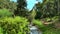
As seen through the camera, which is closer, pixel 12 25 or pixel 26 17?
pixel 12 25

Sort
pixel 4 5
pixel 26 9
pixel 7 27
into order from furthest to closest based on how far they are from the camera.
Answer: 1. pixel 26 9
2. pixel 4 5
3. pixel 7 27

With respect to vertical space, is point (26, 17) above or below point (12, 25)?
below

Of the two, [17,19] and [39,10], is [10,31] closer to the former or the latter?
[17,19]

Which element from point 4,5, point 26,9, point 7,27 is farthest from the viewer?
point 26,9

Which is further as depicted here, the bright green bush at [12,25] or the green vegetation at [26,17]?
the green vegetation at [26,17]

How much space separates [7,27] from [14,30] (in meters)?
0.37

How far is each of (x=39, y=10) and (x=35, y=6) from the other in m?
1.30

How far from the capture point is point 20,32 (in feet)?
36.8

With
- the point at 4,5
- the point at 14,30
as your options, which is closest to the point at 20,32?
the point at 14,30

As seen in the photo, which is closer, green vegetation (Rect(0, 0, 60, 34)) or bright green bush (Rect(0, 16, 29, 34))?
bright green bush (Rect(0, 16, 29, 34))

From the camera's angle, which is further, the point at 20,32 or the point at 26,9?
the point at 26,9

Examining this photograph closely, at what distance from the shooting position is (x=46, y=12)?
33344 mm

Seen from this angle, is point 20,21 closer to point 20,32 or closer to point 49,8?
point 20,32

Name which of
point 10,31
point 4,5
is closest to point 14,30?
point 10,31
